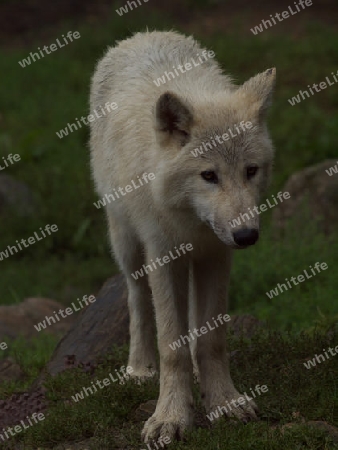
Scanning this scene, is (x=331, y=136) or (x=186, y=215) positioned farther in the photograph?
(x=331, y=136)

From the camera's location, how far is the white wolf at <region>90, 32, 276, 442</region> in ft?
18.9

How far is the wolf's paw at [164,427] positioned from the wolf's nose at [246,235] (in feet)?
4.54

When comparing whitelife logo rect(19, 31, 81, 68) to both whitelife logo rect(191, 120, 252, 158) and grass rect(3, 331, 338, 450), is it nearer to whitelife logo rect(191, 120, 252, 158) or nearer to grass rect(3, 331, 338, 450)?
grass rect(3, 331, 338, 450)

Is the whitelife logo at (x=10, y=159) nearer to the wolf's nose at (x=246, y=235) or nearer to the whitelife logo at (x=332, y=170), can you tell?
the whitelife logo at (x=332, y=170)

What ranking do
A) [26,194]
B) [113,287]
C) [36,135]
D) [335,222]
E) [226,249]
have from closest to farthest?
[226,249] < [113,287] < [335,222] < [26,194] < [36,135]

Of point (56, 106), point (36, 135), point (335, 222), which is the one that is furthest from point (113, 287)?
point (56, 106)

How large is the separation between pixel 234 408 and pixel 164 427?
524 millimetres

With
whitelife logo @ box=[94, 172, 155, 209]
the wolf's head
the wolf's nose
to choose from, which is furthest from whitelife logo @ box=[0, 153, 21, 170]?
the wolf's nose

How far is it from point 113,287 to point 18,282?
4.16 m

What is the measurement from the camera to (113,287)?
870 cm

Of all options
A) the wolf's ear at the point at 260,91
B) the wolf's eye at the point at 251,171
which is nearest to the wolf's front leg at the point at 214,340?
the wolf's eye at the point at 251,171

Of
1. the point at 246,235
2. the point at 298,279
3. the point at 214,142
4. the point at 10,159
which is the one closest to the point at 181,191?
the point at 214,142

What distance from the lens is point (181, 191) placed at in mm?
5875

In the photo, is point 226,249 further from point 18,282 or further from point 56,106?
point 56,106
